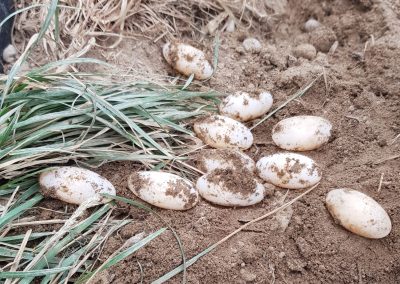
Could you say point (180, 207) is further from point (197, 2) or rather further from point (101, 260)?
point (197, 2)

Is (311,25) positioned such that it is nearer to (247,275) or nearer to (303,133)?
(303,133)

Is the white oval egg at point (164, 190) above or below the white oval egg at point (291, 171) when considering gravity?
below

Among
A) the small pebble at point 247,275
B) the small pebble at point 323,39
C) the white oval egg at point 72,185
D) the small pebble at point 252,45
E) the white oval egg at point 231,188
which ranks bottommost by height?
the small pebble at point 247,275

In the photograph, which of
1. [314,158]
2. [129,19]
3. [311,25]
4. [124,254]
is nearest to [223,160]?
[314,158]

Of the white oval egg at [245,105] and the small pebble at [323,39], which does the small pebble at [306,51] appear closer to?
the small pebble at [323,39]

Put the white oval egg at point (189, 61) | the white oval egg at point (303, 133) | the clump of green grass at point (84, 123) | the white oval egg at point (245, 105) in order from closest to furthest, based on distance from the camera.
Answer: the clump of green grass at point (84, 123) < the white oval egg at point (303, 133) < the white oval egg at point (245, 105) < the white oval egg at point (189, 61)

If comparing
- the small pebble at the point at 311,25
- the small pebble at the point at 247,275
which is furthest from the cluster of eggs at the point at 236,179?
the small pebble at the point at 311,25
